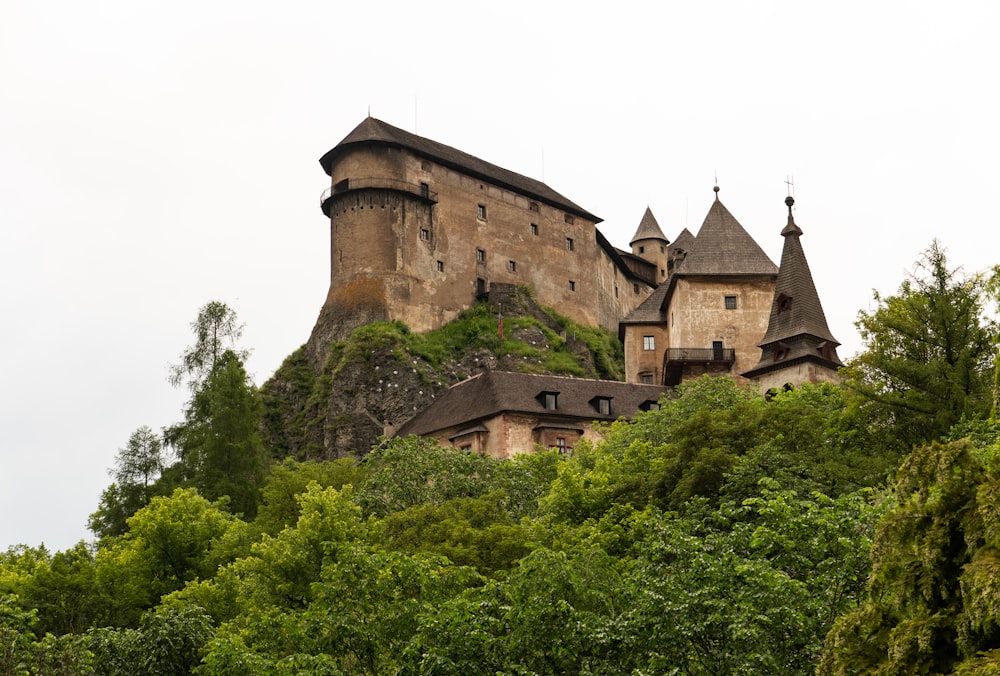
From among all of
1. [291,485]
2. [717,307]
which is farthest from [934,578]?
[717,307]

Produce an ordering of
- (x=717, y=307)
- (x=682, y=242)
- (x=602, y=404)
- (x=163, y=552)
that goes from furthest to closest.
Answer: (x=682, y=242) → (x=717, y=307) → (x=602, y=404) → (x=163, y=552)

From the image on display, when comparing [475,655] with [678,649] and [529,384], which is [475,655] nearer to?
[678,649]

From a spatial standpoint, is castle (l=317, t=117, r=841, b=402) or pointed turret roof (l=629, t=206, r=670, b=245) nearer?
castle (l=317, t=117, r=841, b=402)

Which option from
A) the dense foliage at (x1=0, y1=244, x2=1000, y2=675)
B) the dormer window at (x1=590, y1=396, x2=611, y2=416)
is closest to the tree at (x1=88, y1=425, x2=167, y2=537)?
the dense foliage at (x1=0, y1=244, x2=1000, y2=675)

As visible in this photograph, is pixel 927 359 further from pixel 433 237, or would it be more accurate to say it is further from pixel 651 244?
pixel 651 244

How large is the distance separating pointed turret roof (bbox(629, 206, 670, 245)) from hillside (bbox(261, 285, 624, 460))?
3307 centimetres

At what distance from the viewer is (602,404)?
61625 millimetres

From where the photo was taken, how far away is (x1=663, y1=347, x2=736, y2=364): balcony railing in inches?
2707

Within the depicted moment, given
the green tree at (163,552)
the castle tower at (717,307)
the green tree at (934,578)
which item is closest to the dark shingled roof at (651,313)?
the castle tower at (717,307)

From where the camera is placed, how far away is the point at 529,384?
204 ft

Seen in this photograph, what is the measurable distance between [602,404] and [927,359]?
2483 centimetres

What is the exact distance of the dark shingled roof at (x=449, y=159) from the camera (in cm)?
8481

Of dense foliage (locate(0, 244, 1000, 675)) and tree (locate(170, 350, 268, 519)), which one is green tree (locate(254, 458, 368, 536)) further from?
tree (locate(170, 350, 268, 519))


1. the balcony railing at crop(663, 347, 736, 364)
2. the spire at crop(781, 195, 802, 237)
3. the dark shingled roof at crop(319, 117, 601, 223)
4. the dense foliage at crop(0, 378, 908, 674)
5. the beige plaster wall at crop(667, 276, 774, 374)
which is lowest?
the dense foliage at crop(0, 378, 908, 674)
